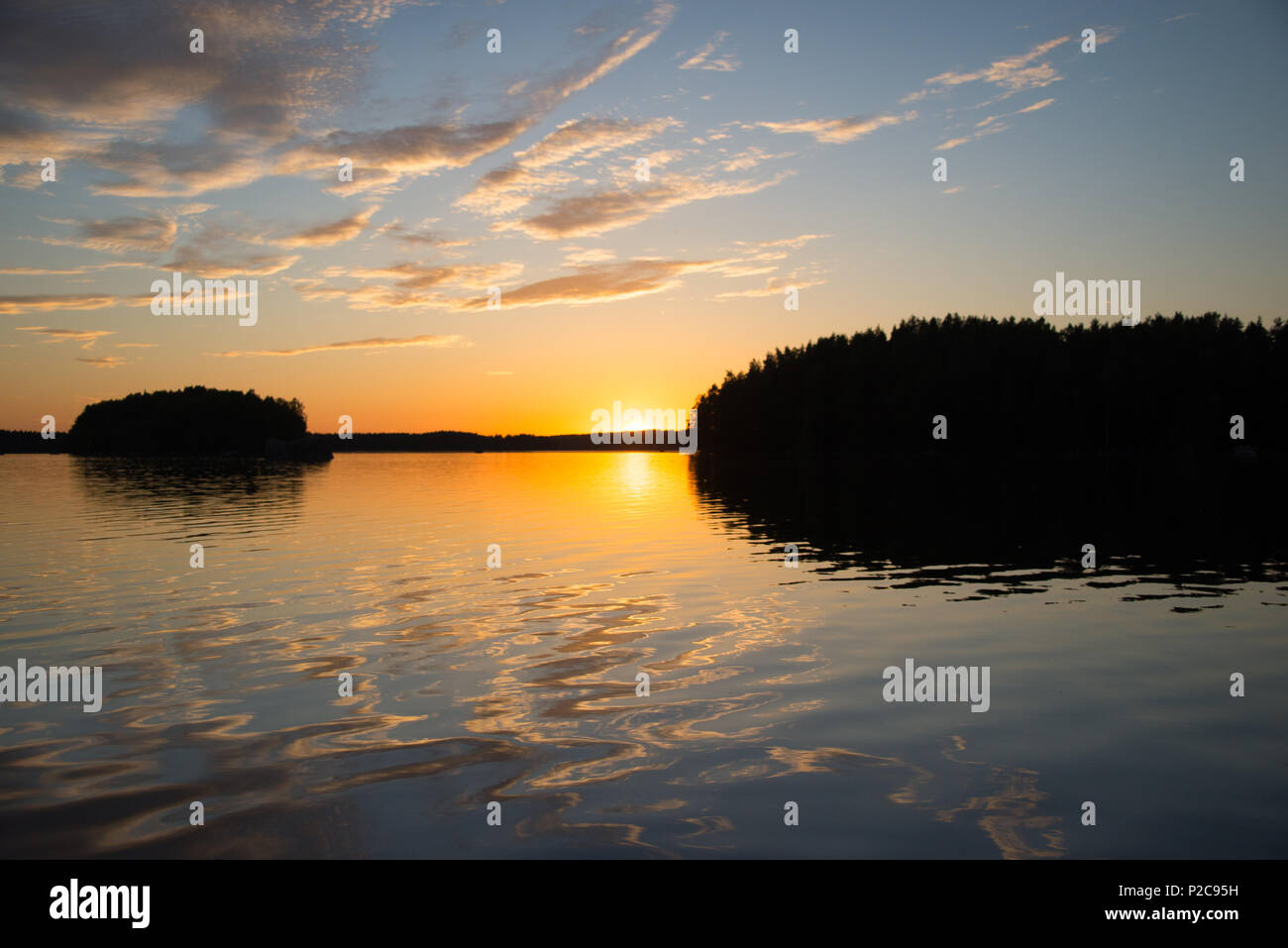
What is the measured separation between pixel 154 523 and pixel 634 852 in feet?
131

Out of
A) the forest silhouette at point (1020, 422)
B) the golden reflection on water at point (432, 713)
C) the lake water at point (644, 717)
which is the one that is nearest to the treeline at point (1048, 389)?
the forest silhouette at point (1020, 422)

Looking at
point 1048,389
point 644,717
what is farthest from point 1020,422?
point 644,717

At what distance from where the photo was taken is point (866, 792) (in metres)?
8.41

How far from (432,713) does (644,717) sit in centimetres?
299

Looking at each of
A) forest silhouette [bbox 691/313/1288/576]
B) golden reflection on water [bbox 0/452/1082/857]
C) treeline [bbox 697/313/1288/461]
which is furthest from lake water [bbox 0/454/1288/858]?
treeline [bbox 697/313/1288/461]

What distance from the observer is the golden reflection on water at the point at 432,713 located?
771cm

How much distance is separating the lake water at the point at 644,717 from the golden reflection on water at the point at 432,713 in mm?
55

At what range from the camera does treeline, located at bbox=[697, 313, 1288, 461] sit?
146125 millimetres

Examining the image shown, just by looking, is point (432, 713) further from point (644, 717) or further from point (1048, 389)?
point (1048, 389)

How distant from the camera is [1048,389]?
152875 mm

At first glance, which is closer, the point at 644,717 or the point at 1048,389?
the point at 644,717

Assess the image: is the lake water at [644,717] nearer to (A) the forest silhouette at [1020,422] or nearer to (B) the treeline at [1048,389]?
(A) the forest silhouette at [1020,422]

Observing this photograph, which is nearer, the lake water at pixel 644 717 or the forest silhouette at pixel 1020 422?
the lake water at pixel 644 717
